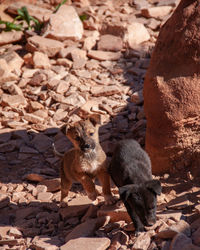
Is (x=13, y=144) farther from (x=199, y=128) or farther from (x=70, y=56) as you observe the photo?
(x=199, y=128)

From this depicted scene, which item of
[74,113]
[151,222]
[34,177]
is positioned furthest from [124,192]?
[74,113]

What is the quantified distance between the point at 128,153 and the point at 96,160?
512mm

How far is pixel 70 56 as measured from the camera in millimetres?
10906

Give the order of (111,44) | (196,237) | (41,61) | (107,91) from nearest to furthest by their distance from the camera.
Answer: (196,237), (107,91), (41,61), (111,44)

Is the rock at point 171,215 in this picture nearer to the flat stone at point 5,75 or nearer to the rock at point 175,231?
the rock at point 175,231

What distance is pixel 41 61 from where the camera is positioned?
10695 mm

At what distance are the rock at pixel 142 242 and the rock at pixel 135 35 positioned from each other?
6560mm

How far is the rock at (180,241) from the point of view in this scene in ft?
16.7

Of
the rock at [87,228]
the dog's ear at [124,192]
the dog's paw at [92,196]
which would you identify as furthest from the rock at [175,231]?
the dog's paw at [92,196]

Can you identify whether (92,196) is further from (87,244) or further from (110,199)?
(87,244)

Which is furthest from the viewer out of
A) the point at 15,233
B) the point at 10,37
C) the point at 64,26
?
the point at 10,37

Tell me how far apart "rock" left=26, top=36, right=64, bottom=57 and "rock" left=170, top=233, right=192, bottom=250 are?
6.99 metres

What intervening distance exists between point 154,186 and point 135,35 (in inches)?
261

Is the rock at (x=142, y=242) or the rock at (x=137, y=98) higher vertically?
the rock at (x=137, y=98)
